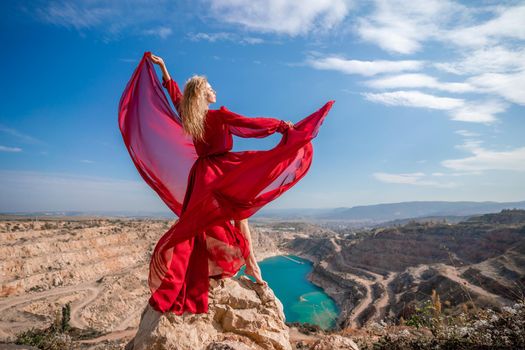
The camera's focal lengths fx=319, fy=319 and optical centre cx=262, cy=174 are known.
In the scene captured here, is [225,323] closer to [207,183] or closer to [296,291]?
[207,183]

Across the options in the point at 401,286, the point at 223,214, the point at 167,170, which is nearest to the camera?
the point at 223,214

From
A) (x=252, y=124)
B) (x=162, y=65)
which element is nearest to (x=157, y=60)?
(x=162, y=65)

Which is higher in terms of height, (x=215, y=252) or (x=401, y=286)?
(x=215, y=252)

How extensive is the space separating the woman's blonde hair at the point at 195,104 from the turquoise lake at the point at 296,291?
20.1 m

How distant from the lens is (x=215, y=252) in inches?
137

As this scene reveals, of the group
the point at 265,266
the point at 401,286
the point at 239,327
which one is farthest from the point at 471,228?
the point at 239,327

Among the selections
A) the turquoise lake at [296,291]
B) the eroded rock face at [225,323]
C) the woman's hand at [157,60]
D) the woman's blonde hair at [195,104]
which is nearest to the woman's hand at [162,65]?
the woman's hand at [157,60]

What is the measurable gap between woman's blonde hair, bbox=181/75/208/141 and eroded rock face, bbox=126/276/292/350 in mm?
1734

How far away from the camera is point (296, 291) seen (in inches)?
1677

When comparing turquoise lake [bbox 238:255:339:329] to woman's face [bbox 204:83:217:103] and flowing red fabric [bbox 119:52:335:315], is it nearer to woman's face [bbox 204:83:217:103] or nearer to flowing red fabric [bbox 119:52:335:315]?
flowing red fabric [bbox 119:52:335:315]

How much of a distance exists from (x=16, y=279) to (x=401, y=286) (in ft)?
103

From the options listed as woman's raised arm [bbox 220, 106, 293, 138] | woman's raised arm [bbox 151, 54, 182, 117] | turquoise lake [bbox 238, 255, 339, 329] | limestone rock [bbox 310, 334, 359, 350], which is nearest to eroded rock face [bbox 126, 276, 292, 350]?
limestone rock [bbox 310, 334, 359, 350]

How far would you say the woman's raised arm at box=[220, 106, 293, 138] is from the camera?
3482 millimetres

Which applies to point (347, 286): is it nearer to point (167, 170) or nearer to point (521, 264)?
point (521, 264)
